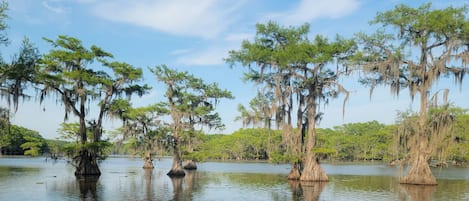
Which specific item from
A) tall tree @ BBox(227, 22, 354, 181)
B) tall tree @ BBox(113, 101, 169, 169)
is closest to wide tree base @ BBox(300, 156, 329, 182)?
tall tree @ BBox(227, 22, 354, 181)

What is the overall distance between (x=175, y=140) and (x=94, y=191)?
17.4m

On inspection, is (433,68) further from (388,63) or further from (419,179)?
(419,179)

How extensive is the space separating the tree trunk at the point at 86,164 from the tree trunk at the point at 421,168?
75.9 ft

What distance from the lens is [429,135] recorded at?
95.0 feet

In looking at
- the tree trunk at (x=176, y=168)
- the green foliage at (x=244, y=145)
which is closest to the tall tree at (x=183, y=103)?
the tree trunk at (x=176, y=168)

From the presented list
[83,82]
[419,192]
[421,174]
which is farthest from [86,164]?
[421,174]

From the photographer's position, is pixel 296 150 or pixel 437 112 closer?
pixel 437 112

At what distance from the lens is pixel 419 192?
2386 cm

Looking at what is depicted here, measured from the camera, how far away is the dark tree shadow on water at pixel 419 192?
69.7ft

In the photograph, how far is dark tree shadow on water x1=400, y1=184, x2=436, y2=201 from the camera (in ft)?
69.7

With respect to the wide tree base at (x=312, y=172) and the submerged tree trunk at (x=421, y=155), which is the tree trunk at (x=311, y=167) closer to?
the wide tree base at (x=312, y=172)

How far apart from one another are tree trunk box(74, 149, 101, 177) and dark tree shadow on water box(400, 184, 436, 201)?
2260cm

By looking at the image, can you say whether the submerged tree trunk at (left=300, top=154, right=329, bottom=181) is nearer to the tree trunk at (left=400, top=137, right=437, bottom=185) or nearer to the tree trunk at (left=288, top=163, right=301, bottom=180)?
the tree trunk at (left=288, top=163, right=301, bottom=180)

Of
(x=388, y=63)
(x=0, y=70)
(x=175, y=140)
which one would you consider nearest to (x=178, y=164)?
(x=175, y=140)
